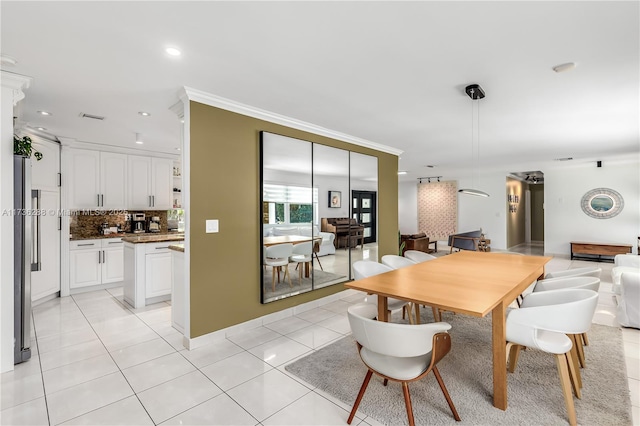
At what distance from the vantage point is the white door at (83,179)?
4.80 meters

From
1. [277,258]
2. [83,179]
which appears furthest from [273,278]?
[83,179]

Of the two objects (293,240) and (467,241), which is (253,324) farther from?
(467,241)

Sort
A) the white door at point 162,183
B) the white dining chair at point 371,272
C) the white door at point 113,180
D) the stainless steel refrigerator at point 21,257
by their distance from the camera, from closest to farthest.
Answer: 1. the stainless steel refrigerator at point 21,257
2. the white dining chair at point 371,272
3. the white door at point 113,180
4. the white door at point 162,183

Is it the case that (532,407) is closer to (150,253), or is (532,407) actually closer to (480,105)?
(480,105)

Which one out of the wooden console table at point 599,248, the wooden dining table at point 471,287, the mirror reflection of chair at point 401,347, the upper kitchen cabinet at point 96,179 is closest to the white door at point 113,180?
the upper kitchen cabinet at point 96,179

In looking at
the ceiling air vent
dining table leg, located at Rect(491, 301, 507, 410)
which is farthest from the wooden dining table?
the ceiling air vent

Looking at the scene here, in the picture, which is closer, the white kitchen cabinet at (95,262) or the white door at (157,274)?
the white door at (157,274)

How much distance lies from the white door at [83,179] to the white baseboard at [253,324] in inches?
138

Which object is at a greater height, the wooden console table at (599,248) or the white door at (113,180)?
the white door at (113,180)

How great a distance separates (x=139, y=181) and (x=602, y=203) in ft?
35.0

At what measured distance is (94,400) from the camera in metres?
2.11

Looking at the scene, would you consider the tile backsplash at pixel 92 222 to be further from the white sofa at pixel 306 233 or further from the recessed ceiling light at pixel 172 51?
the recessed ceiling light at pixel 172 51

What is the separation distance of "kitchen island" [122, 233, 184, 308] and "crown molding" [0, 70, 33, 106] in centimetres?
207

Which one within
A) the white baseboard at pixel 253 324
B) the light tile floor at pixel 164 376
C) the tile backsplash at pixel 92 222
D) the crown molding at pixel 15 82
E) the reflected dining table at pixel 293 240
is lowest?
the light tile floor at pixel 164 376
